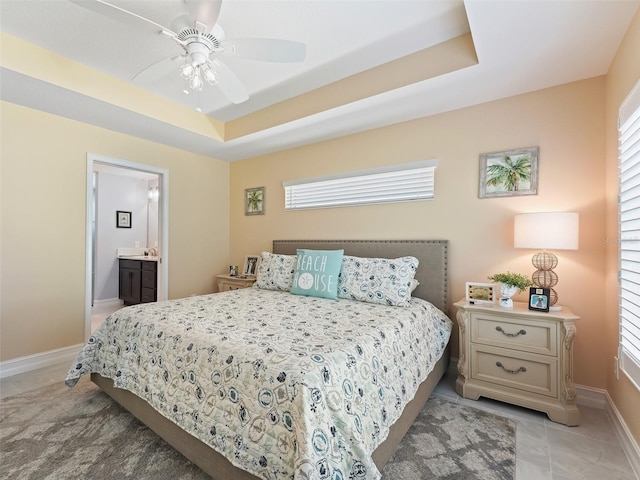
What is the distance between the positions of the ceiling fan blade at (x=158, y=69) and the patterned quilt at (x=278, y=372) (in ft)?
5.18

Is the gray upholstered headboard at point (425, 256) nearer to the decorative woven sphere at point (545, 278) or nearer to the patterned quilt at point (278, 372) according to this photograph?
the patterned quilt at point (278, 372)

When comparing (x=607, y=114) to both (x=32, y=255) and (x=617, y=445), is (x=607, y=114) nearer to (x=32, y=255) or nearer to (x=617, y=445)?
(x=617, y=445)

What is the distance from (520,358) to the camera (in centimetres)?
212

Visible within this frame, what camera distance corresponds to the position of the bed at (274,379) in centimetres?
115

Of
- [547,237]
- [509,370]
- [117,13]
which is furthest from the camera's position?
[509,370]

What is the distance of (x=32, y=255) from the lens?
288 centimetres

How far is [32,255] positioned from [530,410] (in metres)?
4.42

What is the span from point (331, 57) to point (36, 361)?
3.85m

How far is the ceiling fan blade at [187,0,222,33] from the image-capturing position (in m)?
1.46

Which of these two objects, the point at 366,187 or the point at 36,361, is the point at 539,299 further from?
the point at 36,361

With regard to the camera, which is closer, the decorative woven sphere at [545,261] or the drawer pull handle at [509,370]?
the drawer pull handle at [509,370]

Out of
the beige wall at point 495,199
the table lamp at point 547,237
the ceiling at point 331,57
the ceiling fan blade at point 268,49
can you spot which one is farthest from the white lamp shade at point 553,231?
the ceiling fan blade at point 268,49

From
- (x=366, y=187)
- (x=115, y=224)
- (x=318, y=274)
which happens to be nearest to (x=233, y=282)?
(x=318, y=274)

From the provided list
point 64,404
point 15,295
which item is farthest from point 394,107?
point 15,295
